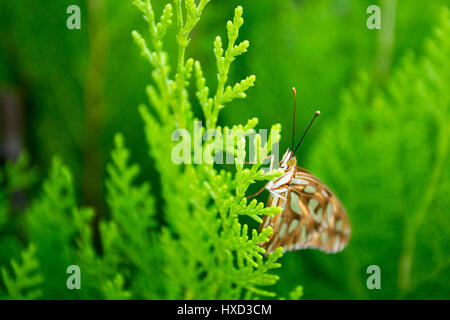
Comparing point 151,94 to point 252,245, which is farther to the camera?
point 151,94

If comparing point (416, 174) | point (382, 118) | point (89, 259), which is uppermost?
point (382, 118)

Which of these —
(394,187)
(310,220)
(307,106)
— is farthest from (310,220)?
(307,106)

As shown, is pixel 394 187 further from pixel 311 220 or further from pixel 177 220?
pixel 177 220

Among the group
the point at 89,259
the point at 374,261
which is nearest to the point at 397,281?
the point at 374,261

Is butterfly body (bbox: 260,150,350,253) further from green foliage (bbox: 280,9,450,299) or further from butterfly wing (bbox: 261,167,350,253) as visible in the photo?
green foliage (bbox: 280,9,450,299)

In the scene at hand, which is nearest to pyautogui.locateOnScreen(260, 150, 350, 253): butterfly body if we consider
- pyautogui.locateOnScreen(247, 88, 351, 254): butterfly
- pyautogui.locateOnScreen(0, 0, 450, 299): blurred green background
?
pyautogui.locateOnScreen(247, 88, 351, 254): butterfly

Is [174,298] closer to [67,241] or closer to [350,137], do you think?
[67,241]
